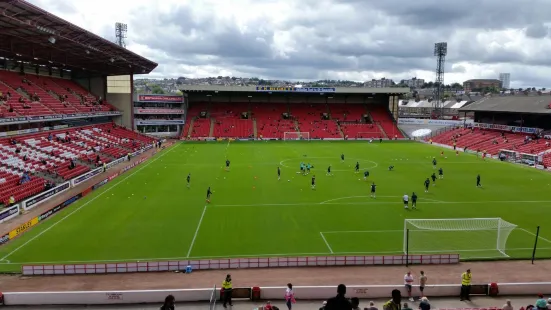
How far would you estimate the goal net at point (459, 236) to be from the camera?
21.1 m

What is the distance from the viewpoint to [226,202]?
3078 centimetres

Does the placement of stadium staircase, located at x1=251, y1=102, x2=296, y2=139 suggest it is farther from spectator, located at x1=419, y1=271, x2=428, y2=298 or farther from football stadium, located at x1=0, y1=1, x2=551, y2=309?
spectator, located at x1=419, y1=271, x2=428, y2=298

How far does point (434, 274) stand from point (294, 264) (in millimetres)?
6264

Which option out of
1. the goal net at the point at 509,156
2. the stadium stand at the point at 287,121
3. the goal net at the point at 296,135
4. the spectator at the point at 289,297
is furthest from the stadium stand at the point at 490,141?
the spectator at the point at 289,297

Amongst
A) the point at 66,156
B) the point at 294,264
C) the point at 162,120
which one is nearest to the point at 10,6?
the point at 66,156

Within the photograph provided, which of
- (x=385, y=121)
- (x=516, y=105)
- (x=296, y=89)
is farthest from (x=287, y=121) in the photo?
(x=516, y=105)

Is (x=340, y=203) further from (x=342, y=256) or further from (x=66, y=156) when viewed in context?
(x=66, y=156)

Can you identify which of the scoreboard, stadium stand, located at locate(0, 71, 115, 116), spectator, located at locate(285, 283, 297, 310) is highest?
the scoreboard

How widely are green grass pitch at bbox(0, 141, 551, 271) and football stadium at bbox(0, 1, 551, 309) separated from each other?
148 mm

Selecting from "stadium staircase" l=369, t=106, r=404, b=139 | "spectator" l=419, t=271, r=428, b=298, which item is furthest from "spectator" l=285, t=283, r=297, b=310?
"stadium staircase" l=369, t=106, r=404, b=139

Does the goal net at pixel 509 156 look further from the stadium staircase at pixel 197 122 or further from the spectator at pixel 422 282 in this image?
the stadium staircase at pixel 197 122

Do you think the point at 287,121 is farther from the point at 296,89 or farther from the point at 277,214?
the point at 277,214

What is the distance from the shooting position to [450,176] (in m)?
41.8

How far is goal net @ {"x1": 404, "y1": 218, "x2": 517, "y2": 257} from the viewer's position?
69.2ft
